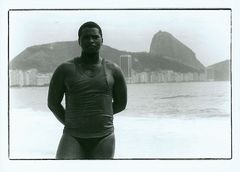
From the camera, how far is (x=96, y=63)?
231 centimetres

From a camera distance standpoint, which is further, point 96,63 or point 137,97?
point 137,97

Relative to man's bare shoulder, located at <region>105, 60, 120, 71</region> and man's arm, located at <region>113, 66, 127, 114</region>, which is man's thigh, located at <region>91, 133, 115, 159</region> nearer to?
man's arm, located at <region>113, 66, 127, 114</region>

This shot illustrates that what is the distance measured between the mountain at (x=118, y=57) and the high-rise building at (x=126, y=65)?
0.03 meters

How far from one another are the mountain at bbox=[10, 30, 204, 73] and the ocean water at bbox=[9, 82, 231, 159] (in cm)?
14

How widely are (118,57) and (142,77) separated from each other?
202 millimetres

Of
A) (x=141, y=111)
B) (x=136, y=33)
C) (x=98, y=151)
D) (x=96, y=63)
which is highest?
(x=136, y=33)

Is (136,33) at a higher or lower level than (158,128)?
higher

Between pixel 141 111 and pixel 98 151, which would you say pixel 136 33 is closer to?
pixel 141 111

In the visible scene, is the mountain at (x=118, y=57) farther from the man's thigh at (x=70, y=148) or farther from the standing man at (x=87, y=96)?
the man's thigh at (x=70, y=148)

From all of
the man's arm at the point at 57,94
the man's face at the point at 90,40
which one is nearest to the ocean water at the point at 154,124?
the man's arm at the point at 57,94

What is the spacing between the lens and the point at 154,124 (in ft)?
8.34

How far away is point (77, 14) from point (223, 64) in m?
0.90

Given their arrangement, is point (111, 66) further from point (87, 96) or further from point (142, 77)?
point (142, 77)

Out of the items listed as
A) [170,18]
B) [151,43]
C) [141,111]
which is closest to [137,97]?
[141,111]
